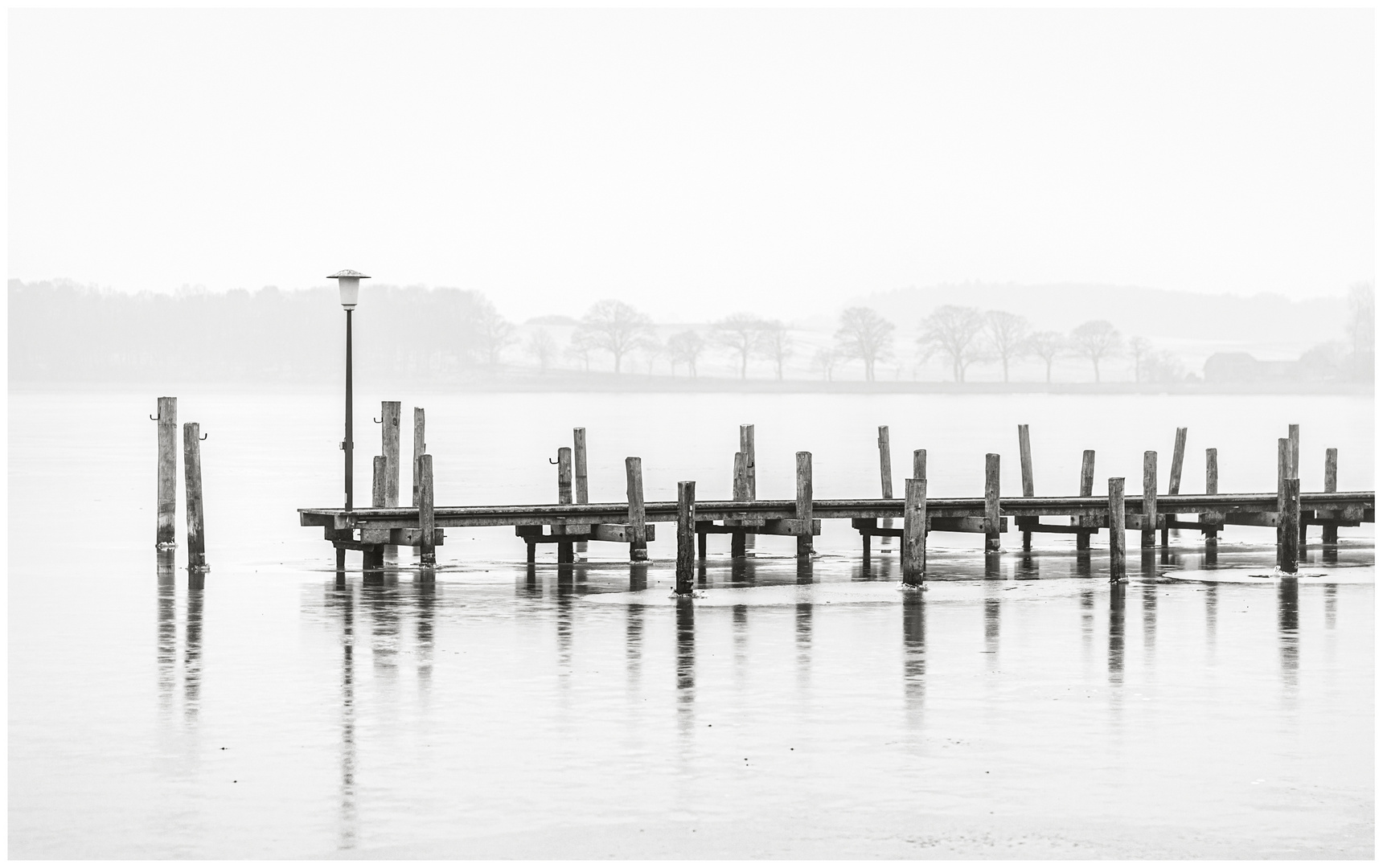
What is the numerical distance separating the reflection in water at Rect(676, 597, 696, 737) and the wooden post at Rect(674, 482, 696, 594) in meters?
0.30

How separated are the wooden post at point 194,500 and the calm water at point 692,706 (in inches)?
22.0

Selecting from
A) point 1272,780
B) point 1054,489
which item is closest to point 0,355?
point 1272,780

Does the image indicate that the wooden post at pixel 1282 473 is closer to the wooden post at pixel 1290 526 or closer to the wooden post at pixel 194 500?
the wooden post at pixel 1290 526

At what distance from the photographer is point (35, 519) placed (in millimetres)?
46281

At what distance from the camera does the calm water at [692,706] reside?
1330cm

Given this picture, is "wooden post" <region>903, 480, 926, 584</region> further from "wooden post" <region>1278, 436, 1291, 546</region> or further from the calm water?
"wooden post" <region>1278, 436, 1291, 546</region>

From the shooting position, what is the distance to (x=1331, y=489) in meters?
40.8

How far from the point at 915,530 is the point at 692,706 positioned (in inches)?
401

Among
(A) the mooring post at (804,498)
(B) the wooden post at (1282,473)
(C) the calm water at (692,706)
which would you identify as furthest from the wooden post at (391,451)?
(B) the wooden post at (1282,473)

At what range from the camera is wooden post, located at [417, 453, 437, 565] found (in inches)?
1162

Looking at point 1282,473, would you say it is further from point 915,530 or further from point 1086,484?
point 1086,484

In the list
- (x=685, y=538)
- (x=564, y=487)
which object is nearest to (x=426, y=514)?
(x=685, y=538)

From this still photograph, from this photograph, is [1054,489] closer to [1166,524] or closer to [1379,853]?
[1166,524]

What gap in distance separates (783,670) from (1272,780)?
239 inches
